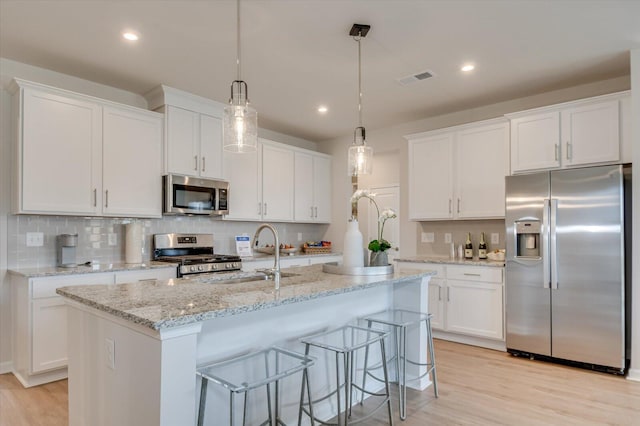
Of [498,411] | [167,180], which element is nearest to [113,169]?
[167,180]

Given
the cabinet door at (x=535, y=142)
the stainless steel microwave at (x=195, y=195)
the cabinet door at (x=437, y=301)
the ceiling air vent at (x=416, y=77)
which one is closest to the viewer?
the ceiling air vent at (x=416, y=77)

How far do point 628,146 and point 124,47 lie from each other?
4.37 metres

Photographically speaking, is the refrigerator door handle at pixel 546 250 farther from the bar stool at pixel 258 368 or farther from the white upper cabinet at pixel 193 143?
the white upper cabinet at pixel 193 143

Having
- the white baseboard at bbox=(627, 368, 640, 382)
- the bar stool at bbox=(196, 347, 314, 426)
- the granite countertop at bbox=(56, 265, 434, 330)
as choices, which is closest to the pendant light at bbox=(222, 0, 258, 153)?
the granite countertop at bbox=(56, 265, 434, 330)

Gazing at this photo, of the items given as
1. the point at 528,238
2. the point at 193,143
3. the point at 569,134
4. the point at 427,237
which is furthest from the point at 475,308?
the point at 193,143

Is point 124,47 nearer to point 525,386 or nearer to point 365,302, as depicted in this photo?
Answer: point 365,302

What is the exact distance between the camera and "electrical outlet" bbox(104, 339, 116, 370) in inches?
67.0

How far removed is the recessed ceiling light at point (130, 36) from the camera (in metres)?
2.94

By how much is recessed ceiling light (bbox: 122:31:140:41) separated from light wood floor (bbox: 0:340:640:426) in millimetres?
2737

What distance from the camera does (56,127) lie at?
11.0 feet

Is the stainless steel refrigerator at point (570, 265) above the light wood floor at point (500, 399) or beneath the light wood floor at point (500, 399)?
above

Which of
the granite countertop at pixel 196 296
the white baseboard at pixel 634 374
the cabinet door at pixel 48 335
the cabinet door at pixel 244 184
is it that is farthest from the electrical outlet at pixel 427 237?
the cabinet door at pixel 48 335

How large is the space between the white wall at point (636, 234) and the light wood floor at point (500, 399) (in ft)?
0.71

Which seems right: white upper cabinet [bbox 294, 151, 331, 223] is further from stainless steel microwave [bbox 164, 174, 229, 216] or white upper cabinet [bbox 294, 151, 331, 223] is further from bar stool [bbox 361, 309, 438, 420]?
bar stool [bbox 361, 309, 438, 420]
